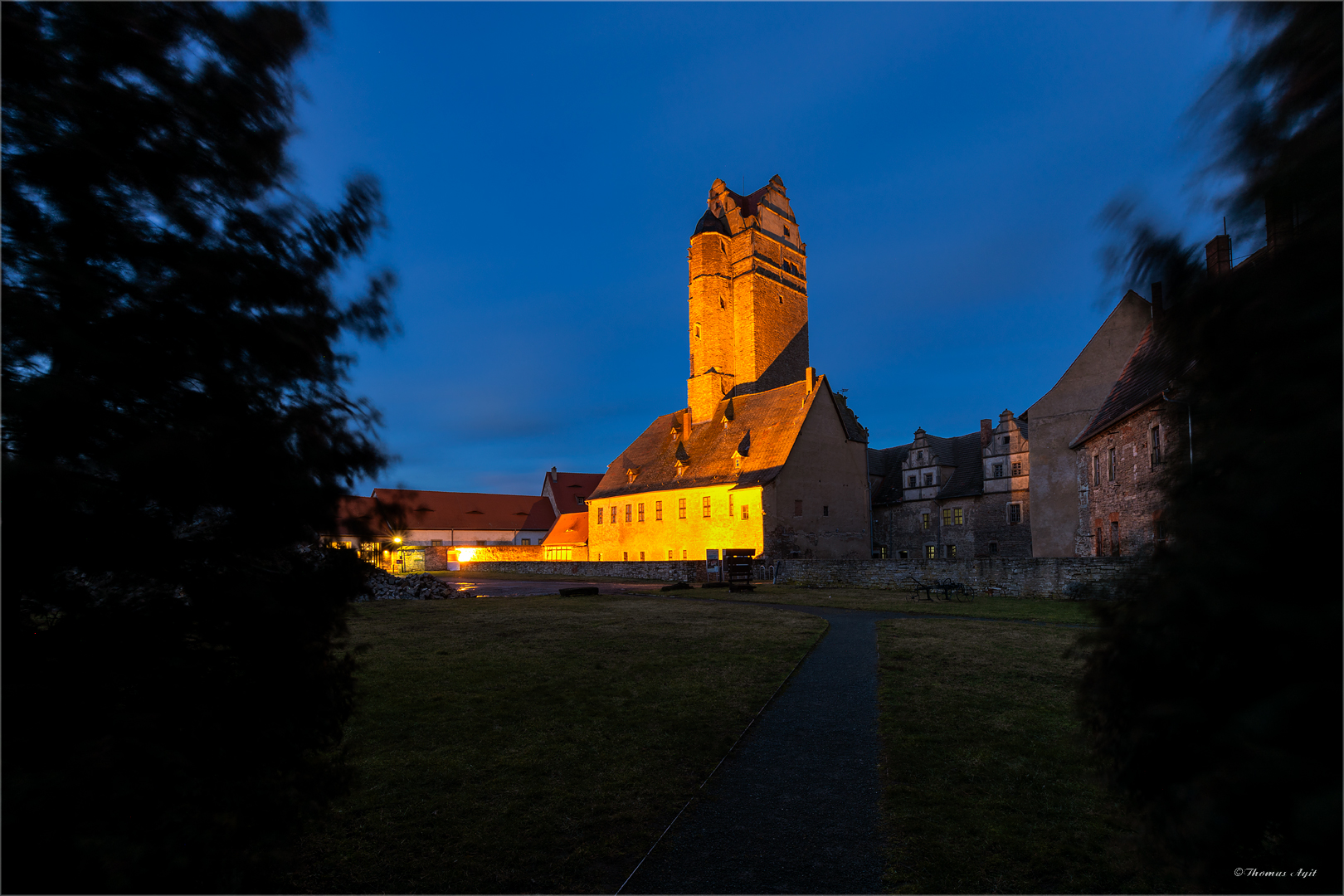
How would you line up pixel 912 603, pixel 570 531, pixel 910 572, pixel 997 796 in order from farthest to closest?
1. pixel 570 531
2. pixel 910 572
3. pixel 912 603
4. pixel 997 796

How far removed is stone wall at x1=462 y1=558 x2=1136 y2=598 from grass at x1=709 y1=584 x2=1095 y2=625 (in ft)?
1.82

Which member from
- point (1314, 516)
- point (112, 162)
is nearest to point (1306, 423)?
point (1314, 516)

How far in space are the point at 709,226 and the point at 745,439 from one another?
2302 cm

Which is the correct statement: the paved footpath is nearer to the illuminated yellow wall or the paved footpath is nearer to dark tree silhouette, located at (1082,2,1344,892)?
dark tree silhouette, located at (1082,2,1344,892)

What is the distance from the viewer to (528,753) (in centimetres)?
620

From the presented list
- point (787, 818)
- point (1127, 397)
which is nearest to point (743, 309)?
point (1127, 397)

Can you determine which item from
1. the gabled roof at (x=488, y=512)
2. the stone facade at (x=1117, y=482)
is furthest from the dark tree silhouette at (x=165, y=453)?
the gabled roof at (x=488, y=512)

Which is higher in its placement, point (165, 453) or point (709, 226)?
point (709, 226)

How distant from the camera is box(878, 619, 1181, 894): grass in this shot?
3.99 metres

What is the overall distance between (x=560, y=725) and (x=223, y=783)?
191 inches

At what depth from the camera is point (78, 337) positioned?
2.38 metres

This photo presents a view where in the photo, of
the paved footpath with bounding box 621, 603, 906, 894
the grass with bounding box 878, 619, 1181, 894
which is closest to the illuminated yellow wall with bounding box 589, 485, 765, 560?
the grass with bounding box 878, 619, 1181, 894

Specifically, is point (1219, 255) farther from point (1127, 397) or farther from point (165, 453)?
point (1127, 397)

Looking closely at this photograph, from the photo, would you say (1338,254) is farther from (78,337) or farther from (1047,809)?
(1047,809)
